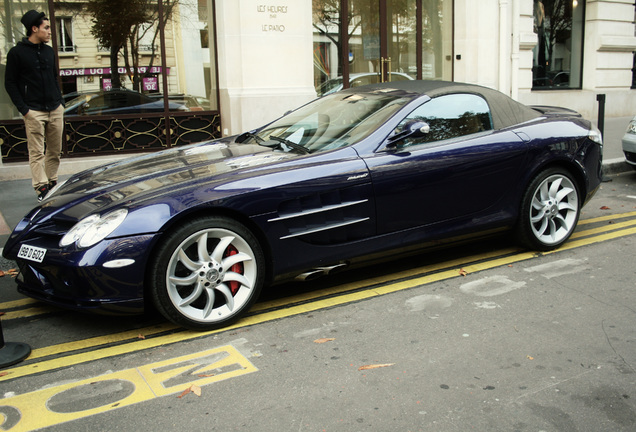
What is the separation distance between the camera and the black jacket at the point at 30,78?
738cm

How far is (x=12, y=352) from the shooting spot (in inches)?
143

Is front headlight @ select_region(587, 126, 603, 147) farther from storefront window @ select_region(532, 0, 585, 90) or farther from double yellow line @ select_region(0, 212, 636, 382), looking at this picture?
storefront window @ select_region(532, 0, 585, 90)

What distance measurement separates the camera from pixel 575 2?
1666cm

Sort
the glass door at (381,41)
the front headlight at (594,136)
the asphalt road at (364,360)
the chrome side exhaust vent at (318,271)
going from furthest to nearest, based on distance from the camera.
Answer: the glass door at (381,41) < the front headlight at (594,136) < the chrome side exhaust vent at (318,271) < the asphalt road at (364,360)

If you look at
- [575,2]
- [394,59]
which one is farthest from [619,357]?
[575,2]

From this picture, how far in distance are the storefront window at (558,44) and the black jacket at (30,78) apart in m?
12.2

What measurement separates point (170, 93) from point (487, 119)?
7.19m

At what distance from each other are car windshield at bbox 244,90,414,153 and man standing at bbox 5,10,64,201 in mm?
3365

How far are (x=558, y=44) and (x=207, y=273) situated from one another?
15380 mm

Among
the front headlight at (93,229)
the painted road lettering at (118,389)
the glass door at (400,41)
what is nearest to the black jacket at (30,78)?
the front headlight at (93,229)

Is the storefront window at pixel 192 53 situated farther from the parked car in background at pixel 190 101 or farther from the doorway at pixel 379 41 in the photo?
the doorway at pixel 379 41

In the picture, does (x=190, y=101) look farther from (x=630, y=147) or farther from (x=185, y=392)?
(x=185, y=392)

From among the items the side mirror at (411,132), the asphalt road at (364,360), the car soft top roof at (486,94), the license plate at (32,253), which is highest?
the car soft top roof at (486,94)

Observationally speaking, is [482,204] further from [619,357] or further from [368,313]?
[619,357]
